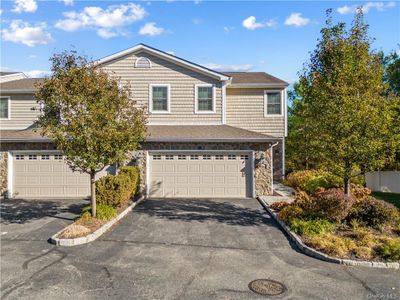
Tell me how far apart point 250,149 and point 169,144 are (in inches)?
159

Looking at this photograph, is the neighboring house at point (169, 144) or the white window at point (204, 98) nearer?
the neighboring house at point (169, 144)

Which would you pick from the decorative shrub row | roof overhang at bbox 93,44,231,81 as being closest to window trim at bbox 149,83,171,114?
roof overhang at bbox 93,44,231,81

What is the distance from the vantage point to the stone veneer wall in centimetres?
1769

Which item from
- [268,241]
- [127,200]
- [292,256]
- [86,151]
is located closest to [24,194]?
[127,200]

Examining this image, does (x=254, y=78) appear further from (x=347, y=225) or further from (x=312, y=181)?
(x=347, y=225)

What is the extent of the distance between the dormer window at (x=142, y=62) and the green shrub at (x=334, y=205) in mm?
12239

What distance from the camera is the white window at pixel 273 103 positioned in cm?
2166

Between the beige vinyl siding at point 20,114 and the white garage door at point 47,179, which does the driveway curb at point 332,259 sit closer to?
the white garage door at point 47,179

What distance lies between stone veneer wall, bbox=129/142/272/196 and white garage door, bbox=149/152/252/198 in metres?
0.34

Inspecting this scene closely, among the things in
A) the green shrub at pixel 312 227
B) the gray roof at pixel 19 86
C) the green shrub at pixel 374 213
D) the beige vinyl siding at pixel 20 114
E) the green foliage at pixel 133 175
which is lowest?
the green shrub at pixel 312 227

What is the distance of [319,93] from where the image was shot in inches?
497

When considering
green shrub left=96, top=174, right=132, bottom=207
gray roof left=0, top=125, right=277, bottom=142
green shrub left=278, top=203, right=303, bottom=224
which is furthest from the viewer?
gray roof left=0, top=125, right=277, bottom=142

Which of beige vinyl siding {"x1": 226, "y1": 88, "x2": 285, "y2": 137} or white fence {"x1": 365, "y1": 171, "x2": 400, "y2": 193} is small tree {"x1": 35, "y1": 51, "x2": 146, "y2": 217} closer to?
beige vinyl siding {"x1": 226, "y1": 88, "x2": 285, "y2": 137}

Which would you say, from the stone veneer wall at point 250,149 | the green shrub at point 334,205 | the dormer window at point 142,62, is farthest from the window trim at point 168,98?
the green shrub at point 334,205
